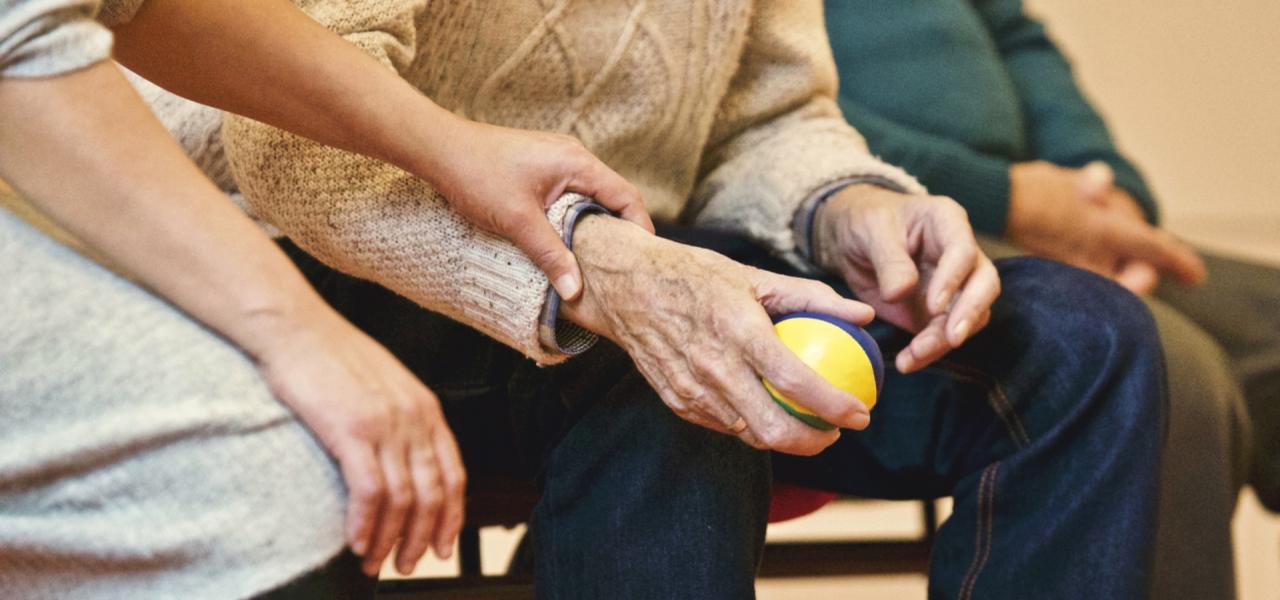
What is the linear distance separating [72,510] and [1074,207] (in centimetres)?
128

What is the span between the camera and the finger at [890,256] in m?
0.81

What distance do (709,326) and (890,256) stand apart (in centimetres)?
23

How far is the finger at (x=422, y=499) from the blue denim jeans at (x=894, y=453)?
187 mm

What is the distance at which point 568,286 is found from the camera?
0.70 meters

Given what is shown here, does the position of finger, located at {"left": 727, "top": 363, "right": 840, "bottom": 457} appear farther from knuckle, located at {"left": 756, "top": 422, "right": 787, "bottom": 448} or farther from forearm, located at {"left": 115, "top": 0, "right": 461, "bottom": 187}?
forearm, located at {"left": 115, "top": 0, "right": 461, "bottom": 187}

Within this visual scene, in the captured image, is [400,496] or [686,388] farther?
[686,388]

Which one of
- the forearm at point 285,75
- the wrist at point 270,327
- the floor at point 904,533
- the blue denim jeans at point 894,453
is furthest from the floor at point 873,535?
the wrist at point 270,327

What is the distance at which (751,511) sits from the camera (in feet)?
2.47

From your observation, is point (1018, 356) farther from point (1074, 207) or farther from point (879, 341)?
point (1074, 207)

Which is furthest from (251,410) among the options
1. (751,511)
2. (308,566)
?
(751,511)

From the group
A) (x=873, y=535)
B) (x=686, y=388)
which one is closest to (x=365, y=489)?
(x=686, y=388)

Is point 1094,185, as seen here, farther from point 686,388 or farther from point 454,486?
point 454,486

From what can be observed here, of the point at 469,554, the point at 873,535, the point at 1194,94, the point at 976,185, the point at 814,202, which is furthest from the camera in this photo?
the point at 1194,94

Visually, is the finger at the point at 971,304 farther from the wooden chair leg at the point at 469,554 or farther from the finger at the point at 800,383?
the wooden chair leg at the point at 469,554
